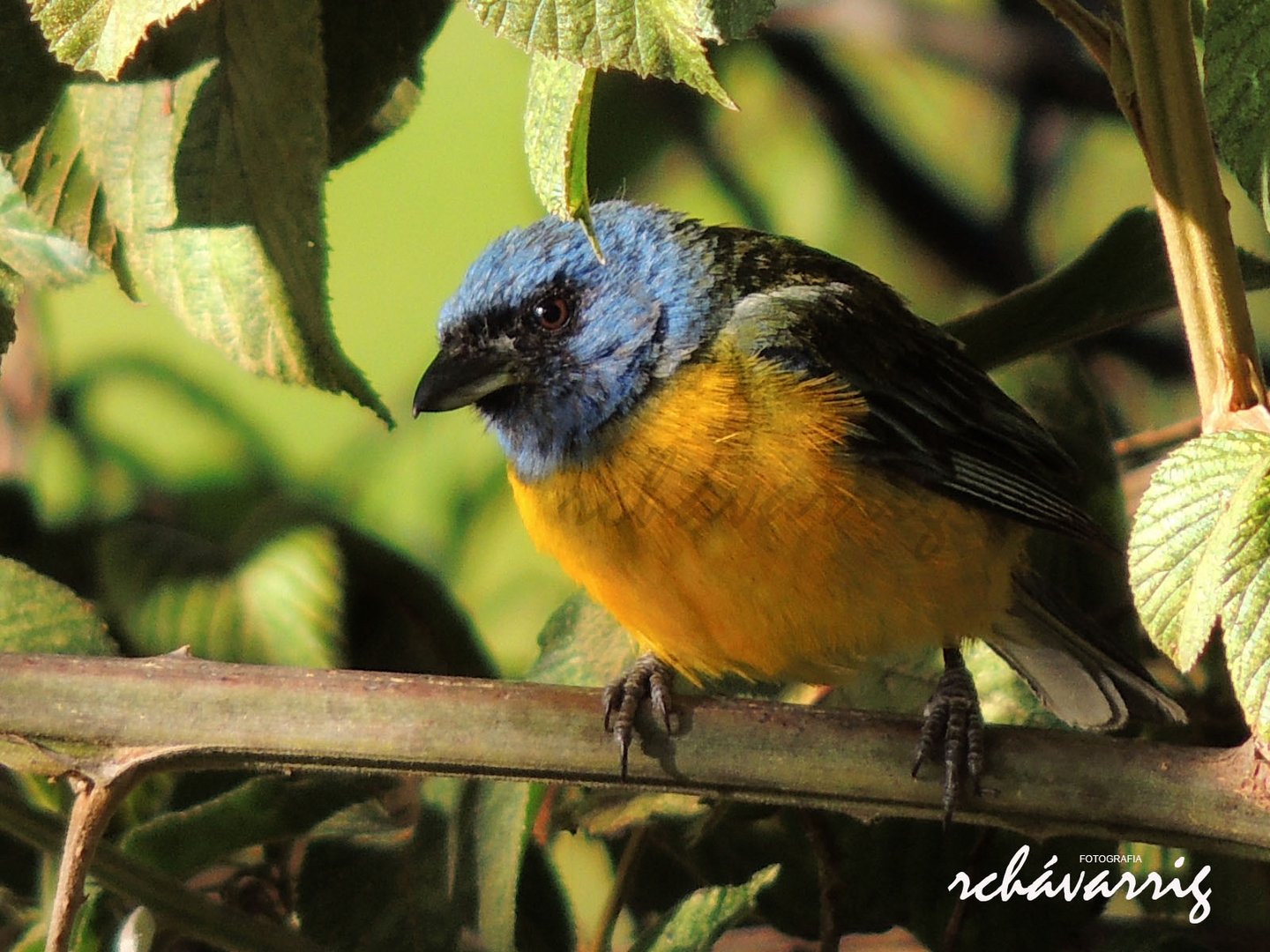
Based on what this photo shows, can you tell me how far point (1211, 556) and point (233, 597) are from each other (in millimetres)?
1400

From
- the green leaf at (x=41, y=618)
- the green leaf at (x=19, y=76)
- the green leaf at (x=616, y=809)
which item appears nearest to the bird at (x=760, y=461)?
the green leaf at (x=616, y=809)

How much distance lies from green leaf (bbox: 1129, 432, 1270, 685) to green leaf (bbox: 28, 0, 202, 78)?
75cm

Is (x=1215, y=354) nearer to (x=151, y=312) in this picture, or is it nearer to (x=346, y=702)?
(x=346, y=702)

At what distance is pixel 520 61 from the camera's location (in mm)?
3834

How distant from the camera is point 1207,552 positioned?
102 centimetres

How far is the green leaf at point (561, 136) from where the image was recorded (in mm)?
992

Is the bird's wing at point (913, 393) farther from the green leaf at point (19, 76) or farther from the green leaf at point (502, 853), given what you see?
the green leaf at point (19, 76)

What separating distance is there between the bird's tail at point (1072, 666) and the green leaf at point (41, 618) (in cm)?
108

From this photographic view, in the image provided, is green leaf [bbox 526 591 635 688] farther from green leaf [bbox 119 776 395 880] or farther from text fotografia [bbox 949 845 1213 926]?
text fotografia [bbox 949 845 1213 926]

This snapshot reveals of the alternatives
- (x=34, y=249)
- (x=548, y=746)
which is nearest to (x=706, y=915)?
(x=548, y=746)

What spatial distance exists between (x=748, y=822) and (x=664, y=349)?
0.61 meters

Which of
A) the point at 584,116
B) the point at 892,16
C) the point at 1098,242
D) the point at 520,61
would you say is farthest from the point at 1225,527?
the point at 520,61

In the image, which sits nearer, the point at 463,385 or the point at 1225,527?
the point at 1225,527

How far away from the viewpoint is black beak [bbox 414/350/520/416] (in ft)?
6.64
